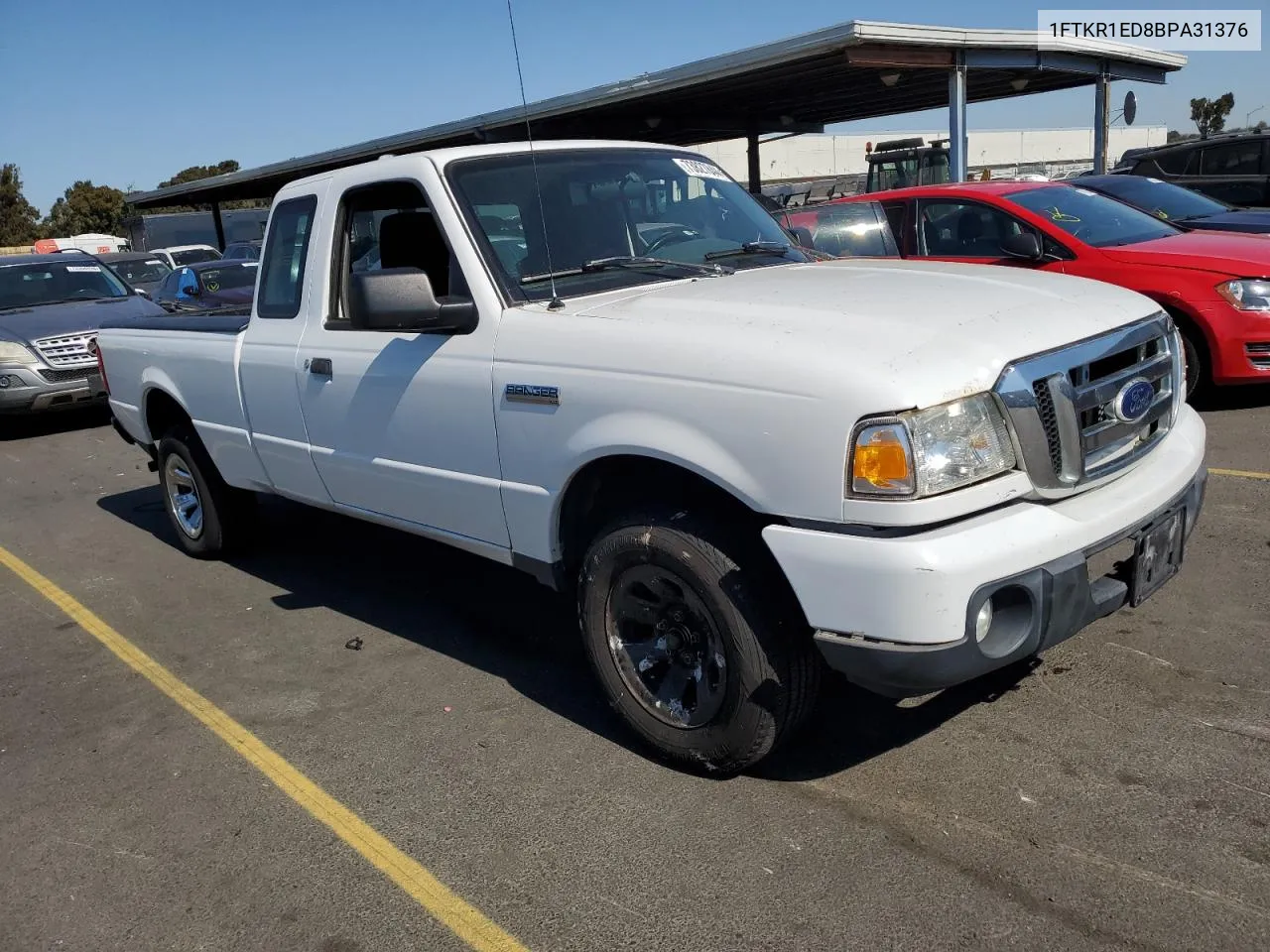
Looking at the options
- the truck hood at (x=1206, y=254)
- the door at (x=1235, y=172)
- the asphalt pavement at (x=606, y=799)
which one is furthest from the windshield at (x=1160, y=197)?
the asphalt pavement at (x=606, y=799)

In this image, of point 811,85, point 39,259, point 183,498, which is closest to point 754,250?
point 183,498

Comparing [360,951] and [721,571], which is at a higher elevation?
[721,571]

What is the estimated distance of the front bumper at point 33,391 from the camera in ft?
35.1

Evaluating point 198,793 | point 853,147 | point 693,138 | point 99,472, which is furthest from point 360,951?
point 853,147

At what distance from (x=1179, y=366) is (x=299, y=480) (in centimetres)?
364

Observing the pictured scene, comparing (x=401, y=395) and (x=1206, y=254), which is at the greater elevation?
(x=401, y=395)

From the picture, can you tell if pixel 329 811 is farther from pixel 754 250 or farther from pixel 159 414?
pixel 159 414

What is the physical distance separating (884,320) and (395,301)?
162cm

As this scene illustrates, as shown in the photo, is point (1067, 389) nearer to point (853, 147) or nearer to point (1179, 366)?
point (1179, 366)

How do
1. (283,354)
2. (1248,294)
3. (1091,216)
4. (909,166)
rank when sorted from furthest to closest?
(909,166), (1091,216), (1248,294), (283,354)

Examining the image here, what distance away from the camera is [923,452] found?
272cm

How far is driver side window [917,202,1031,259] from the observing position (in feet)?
26.2

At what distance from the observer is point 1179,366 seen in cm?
360

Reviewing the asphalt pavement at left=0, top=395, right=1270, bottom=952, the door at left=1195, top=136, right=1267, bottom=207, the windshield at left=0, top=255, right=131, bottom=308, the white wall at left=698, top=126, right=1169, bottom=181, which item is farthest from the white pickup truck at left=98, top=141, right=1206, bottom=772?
the white wall at left=698, top=126, right=1169, bottom=181
